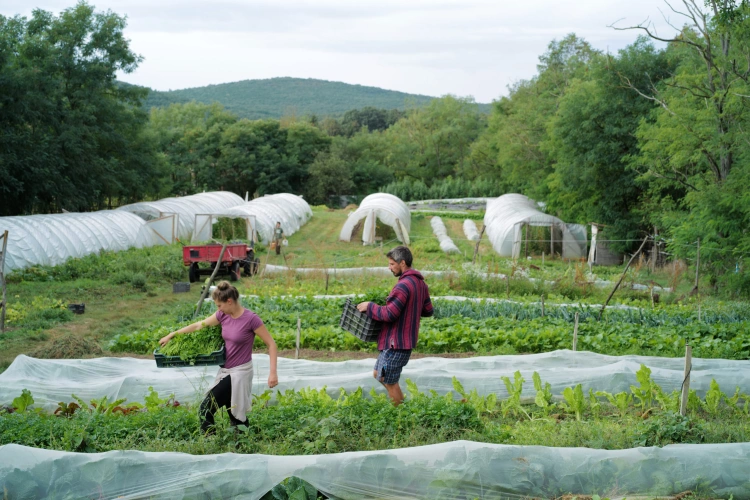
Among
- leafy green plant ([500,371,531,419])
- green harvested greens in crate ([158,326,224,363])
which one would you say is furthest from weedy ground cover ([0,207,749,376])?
green harvested greens in crate ([158,326,224,363])

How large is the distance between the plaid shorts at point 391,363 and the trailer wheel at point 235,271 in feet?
38.6

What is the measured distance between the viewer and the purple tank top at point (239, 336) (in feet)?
17.4

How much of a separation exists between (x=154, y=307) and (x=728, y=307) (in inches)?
436

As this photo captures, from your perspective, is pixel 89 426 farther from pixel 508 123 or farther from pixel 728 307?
pixel 508 123

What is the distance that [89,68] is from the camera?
92.4 feet

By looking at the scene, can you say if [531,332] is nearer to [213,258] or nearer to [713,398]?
[713,398]

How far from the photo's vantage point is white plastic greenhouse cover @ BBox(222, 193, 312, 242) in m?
25.8

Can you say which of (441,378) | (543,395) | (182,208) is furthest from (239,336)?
(182,208)

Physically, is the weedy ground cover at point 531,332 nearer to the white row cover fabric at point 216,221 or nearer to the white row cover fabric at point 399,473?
the white row cover fabric at point 399,473

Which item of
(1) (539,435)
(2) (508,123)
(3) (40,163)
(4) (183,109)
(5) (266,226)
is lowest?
(1) (539,435)

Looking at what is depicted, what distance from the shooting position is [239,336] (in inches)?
209

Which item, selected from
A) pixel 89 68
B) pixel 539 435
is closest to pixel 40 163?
pixel 89 68

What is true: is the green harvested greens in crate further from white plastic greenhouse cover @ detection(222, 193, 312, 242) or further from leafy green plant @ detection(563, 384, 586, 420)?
white plastic greenhouse cover @ detection(222, 193, 312, 242)

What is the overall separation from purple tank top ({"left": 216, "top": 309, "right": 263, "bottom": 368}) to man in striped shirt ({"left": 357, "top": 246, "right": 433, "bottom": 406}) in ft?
3.39
